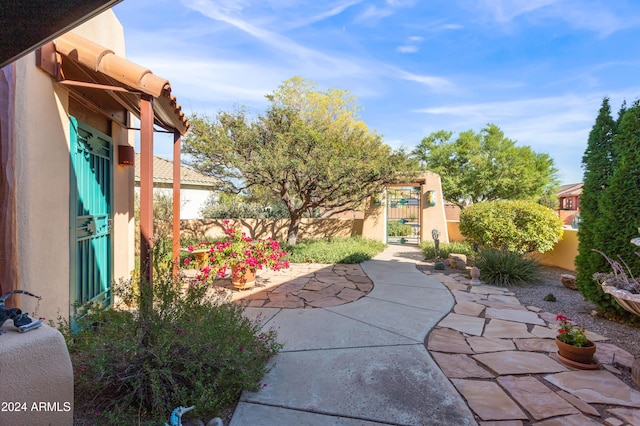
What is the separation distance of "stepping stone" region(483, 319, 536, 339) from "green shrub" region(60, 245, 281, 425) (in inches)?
109

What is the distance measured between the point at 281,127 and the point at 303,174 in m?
1.49

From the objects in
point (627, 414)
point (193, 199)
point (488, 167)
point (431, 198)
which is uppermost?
point (488, 167)

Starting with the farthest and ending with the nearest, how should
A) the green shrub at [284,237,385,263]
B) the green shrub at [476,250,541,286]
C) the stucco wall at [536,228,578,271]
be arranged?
the green shrub at [284,237,385,263] < the stucco wall at [536,228,578,271] < the green shrub at [476,250,541,286]

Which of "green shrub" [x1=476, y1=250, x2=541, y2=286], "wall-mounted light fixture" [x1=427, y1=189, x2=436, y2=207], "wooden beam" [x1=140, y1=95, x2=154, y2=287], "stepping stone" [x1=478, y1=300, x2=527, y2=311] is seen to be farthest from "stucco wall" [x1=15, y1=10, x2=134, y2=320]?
"wall-mounted light fixture" [x1=427, y1=189, x2=436, y2=207]

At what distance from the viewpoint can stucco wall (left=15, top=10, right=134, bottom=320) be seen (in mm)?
2297

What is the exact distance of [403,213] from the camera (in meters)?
14.1

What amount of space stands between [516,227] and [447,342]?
5.80 metres

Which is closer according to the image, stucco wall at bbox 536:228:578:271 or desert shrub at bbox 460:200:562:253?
desert shrub at bbox 460:200:562:253

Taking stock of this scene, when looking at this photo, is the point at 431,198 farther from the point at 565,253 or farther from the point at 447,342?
the point at 447,342

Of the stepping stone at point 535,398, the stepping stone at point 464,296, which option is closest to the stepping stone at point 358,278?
the stepping stone at point 464,296

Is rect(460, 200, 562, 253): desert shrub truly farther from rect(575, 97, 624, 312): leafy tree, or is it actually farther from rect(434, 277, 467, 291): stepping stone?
rect(575, 97, 624, 312): leafy tree

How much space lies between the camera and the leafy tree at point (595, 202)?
13.7ft

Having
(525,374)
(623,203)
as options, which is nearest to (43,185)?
(525,374)

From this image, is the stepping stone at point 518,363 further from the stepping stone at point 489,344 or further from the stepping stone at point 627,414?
the stepping stone at point 627,414
